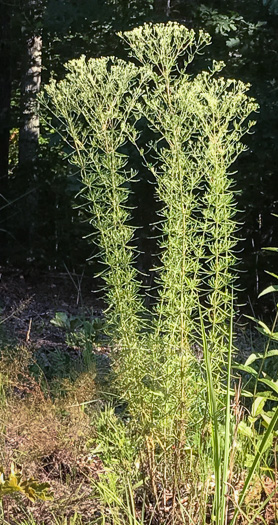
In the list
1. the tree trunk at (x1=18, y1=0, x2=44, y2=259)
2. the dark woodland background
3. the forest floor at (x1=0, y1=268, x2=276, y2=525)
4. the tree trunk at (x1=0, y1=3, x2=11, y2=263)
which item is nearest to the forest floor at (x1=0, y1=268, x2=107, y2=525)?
the forest floor at (x1=0, y1=268, x2=276, y2=525)

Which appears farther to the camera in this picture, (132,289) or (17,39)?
(17,39)

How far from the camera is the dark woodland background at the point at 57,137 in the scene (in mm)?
7086

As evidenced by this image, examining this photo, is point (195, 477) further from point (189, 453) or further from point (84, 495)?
point (84, 495)

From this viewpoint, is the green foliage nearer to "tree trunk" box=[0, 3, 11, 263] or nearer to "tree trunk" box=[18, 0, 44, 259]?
"tree trunk" box=[18, 0, 44, 259]

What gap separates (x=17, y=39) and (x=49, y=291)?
12.1 ft

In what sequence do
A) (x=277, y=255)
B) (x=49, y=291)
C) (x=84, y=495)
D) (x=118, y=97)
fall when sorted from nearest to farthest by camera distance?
1. (x=118, y=97)
2. (x=84, y=495)
3. (x=277, y=255)
4. (x=49, y=291)

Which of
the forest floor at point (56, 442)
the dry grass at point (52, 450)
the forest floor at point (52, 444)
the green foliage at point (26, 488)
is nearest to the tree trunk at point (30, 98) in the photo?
the forest floor at point (56, 442)

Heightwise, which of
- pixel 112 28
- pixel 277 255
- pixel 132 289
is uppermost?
pixel 112 28

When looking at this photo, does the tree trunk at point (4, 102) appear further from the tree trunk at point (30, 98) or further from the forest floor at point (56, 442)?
the forest floor at point (56, 442)

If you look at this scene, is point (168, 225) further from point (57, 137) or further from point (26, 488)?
point (57, 137)

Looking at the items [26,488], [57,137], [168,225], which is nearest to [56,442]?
[26,488]

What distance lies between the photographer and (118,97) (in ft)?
7.77

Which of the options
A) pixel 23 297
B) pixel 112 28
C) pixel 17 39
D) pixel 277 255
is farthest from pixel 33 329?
pixel 17 39

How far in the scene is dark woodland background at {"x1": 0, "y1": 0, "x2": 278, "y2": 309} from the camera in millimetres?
7086
